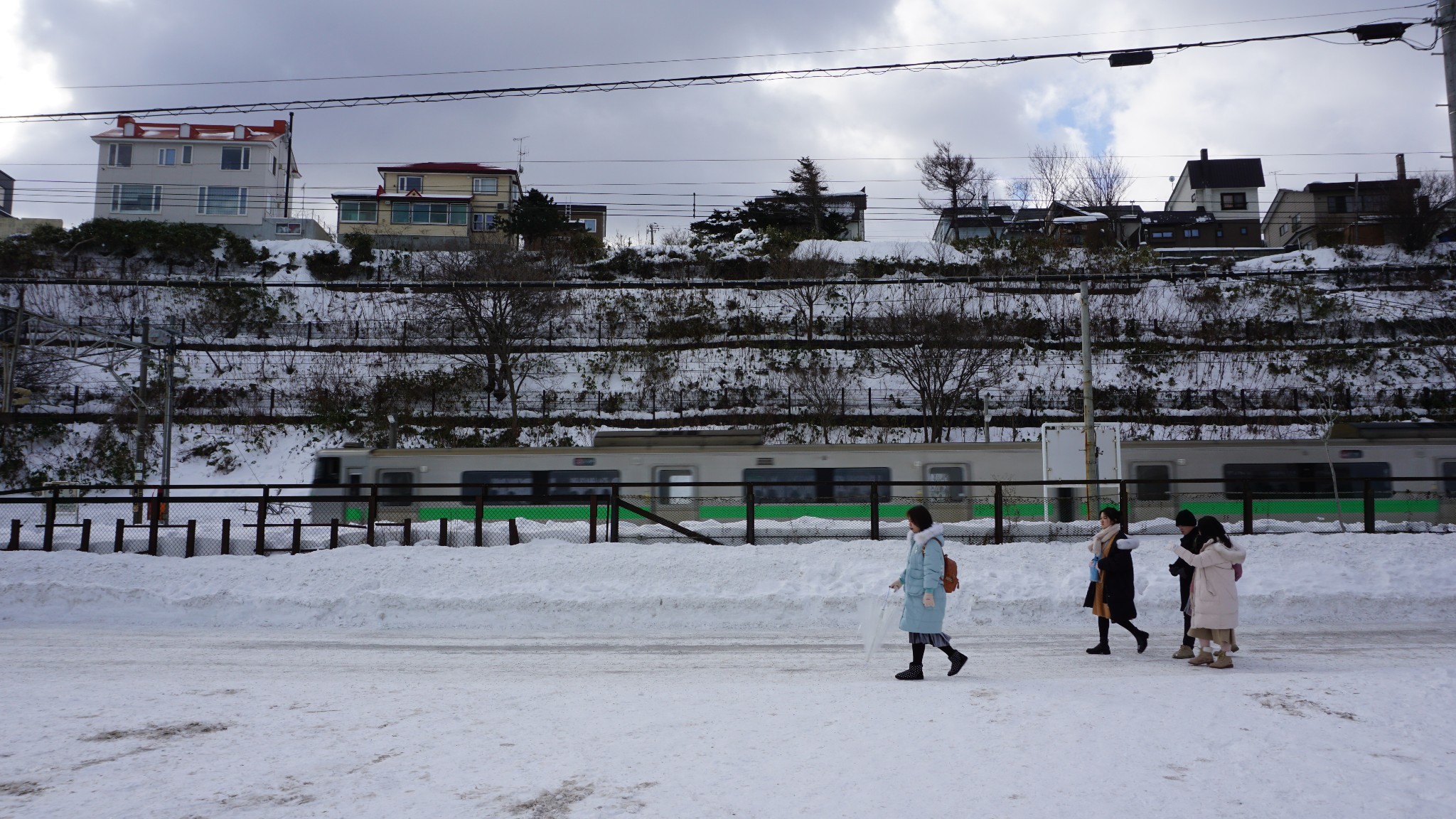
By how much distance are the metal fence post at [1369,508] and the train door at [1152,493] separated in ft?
10.2

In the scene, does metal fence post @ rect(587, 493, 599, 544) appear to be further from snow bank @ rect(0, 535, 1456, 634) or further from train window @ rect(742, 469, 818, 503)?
train window @ rect(742, 469, 818, 503)

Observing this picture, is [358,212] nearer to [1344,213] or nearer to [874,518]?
[874,518]

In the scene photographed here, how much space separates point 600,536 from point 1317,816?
13.2 metres

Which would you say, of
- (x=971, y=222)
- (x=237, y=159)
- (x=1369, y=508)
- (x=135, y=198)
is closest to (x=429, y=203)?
(x=237, y=159)

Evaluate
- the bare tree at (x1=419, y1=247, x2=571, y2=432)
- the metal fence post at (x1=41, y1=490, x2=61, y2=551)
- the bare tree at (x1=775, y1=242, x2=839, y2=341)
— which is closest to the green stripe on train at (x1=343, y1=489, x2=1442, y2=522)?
the metal fence post at (x1=41, y1=490, x2=61, y2=551)

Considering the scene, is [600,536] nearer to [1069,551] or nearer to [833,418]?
[1069,551]

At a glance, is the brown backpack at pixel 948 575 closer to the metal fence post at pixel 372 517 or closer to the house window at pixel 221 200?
the metal fence post at pixel 372 517

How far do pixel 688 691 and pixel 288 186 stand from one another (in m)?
67.9

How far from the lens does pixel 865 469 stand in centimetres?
2272

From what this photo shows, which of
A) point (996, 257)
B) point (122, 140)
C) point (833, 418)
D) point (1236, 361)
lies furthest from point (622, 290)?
→ point (122, 140)

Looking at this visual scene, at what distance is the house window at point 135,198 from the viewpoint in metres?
59.7

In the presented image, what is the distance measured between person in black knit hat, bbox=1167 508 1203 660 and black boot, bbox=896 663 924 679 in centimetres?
311

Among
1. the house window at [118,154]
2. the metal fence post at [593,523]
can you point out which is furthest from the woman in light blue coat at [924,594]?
the house window at [118,154]

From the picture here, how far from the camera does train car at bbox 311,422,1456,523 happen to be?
65.9 feet
